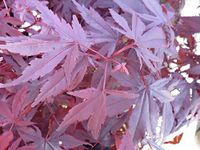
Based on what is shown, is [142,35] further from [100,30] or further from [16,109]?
[16,109]

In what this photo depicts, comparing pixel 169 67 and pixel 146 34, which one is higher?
pixel 146 34

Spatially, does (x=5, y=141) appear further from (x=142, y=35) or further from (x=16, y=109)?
(x=142, y=35)

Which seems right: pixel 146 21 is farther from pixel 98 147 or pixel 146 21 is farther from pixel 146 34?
pixel 98 147

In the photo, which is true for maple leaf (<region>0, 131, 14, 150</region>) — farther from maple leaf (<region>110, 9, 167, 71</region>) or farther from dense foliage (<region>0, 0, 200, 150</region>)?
maple leaf (<region>110, 9, 167, 71</region>)

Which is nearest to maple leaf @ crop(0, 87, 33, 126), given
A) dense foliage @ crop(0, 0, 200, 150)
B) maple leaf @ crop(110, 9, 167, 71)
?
dense foliage @ crop(0, 0, 200, 150)

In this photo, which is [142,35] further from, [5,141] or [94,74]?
[5,141]

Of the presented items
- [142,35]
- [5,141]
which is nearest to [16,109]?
[5,141]

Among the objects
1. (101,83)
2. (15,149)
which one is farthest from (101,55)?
(15,149)

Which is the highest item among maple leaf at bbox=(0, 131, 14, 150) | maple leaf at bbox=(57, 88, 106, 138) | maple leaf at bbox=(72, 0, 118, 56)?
maple leaf at bbox=(72, 0, 118, 56)

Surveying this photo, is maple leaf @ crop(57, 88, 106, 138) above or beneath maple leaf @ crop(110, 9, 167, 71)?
beneath
